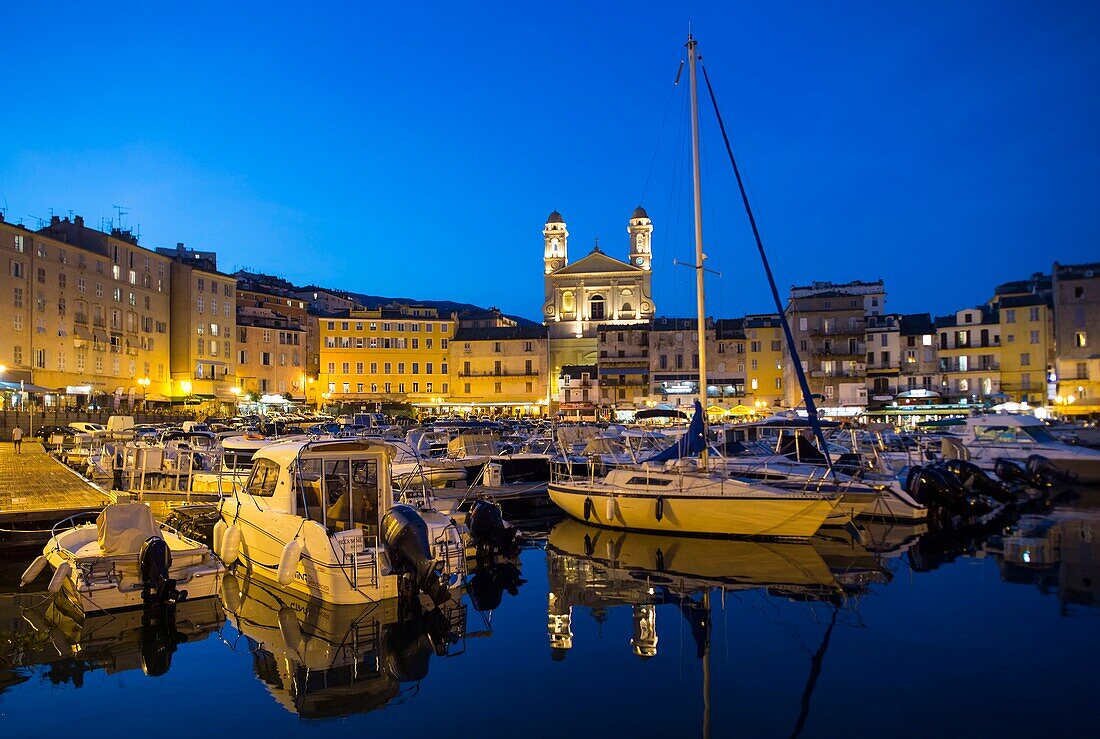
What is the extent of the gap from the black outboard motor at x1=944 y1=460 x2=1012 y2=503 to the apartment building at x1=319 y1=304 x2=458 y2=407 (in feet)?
236

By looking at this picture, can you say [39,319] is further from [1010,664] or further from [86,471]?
[1010,664]

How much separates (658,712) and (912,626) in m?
5.74

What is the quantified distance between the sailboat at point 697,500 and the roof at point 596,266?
8035cm

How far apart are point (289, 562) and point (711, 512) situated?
35.1ft

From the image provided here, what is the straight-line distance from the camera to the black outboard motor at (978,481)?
89.8 feet

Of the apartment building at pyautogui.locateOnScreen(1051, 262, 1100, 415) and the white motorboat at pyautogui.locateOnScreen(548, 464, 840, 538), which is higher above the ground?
the apartment building at pyautogui.locateOnScreen(1051, 262, 1100, 415)

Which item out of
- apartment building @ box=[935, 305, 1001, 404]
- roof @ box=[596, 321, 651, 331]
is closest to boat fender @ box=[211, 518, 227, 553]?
apartment building @ box=[935, 305, 1001, 404]

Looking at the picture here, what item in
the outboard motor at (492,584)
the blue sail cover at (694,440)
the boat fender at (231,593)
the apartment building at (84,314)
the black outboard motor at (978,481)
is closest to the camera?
the boat fender at (231,593)

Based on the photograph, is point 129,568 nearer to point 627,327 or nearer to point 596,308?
point 627,327

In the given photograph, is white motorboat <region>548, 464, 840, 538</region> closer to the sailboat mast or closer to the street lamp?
the sailboat mast

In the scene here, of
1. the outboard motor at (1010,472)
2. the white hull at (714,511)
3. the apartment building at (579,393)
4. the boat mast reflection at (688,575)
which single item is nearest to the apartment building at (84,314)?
the apartment building at (579,393)

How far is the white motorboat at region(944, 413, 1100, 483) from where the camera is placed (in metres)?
33.1

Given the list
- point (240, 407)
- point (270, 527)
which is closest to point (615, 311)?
point (240, 407)

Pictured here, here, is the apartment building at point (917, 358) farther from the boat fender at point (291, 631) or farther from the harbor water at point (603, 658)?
the boat fender at point (291, 631)
